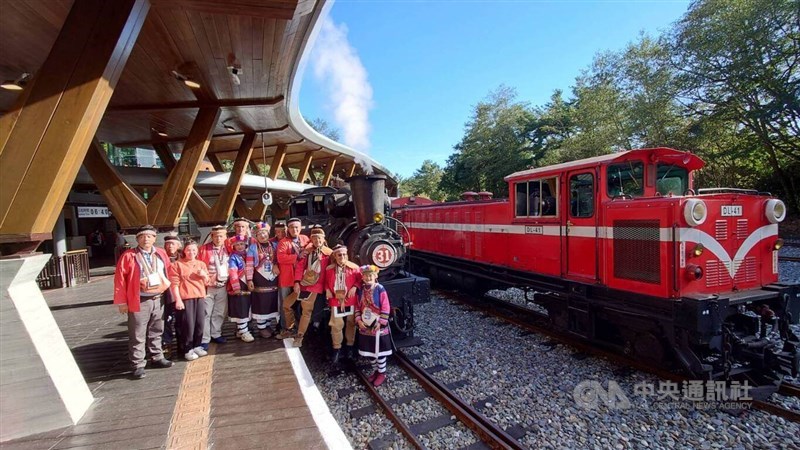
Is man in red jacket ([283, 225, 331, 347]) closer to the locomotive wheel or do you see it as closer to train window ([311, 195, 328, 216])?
train window ([311, 195, 328, 216])

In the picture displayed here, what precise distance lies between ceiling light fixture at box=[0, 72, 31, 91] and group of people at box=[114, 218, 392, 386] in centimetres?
455

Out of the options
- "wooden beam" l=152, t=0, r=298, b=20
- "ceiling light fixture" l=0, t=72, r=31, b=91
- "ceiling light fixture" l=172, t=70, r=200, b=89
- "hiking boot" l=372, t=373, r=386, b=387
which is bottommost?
"hiking boot" l=372, t=373, r=386, b=387

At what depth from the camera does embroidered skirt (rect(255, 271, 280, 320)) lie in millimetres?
5617

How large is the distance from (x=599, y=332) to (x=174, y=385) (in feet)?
20.3

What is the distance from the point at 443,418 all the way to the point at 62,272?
1360 centimetres

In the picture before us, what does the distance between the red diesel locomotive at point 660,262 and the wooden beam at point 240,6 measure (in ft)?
16.5

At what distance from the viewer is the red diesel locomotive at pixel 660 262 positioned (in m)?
4.66

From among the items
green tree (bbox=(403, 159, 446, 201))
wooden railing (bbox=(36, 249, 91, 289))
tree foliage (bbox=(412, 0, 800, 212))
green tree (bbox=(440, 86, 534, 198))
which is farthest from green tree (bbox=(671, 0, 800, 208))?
green tree (bbox=(403, 159, 446, 201))

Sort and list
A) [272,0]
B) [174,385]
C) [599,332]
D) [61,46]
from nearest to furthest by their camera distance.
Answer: [61,46] → [174,385] → [272,0] → [599,332]

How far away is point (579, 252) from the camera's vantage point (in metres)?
6.21

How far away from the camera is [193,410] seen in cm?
365

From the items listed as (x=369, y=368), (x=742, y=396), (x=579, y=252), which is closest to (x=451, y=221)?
(x=579, y=252)

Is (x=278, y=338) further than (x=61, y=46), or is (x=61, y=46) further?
(x=278, y=338)

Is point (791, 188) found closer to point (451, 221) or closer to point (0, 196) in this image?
point (451, 221)
